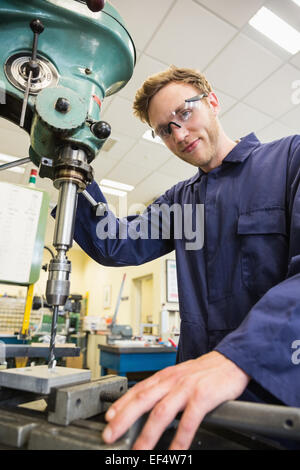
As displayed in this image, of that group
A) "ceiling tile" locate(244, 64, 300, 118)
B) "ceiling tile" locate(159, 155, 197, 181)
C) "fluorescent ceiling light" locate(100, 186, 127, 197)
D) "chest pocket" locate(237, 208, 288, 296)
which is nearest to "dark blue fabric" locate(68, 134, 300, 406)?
"chest pocket" locate(237, 208, 288, 296)

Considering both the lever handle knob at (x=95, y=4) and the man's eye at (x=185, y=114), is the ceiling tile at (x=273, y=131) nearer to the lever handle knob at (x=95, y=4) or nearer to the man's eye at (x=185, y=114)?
the man's eye at (x=185, y=114)

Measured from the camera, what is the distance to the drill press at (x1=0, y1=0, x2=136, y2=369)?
549 mm

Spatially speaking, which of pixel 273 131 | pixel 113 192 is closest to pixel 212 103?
pixel 273 131

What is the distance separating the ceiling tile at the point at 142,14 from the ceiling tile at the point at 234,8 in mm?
251

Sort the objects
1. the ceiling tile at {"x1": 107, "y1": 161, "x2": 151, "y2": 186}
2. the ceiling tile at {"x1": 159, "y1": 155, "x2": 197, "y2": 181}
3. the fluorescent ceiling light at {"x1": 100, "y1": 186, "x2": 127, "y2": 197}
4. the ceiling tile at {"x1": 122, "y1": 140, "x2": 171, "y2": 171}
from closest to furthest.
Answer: the ceiling tile at {"x1": 122, "y1": 140, "x2": 171, "y2": 171}
the ceiling tile at {"x1": 159, "y1": 155, "x2": 197, "y2": 181}
the ceiling tile at {"x1": 107, "y1": 161, "x2": 151, "y2": 186}
the fluorescent ceiling light at {"x1": 100, "y1": 186, "x2": 127, "y2": 197}

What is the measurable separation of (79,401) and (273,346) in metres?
0.27

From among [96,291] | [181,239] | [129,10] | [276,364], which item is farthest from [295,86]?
[96,291]

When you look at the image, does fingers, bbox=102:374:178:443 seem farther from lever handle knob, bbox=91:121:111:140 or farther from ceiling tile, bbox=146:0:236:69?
ceiling tile, bbox=146:0:236:69

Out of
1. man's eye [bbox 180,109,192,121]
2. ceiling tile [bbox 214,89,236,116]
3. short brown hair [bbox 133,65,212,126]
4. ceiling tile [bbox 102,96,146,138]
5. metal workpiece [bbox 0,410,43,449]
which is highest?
ceiling tile [bbox 102,96,146,138]

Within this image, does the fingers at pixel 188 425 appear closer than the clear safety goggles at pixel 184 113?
Yes

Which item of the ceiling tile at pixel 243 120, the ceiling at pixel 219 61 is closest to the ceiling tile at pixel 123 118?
the ceiling at pixel 219 61

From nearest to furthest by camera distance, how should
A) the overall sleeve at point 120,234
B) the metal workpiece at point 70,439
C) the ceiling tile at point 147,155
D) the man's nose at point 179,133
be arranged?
the metal workpiece at point 70,439, the overall sleeve at point 120,234, the man's nose at point 179,133, the ceiling tile at point 147,155

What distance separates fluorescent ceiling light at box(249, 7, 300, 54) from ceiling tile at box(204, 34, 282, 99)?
0.34ft

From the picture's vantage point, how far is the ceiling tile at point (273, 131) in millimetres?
3182
